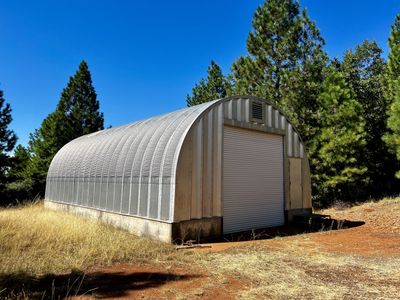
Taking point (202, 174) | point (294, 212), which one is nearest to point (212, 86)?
point (294, 212)

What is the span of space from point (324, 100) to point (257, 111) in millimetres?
8281

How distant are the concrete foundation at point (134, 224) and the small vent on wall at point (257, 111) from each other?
5.28m

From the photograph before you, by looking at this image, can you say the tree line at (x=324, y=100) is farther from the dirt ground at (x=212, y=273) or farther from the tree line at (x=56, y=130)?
the dirt ground at (x=212, y=273)

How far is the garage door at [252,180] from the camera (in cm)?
1084

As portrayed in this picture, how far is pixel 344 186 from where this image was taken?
18094 millimetres

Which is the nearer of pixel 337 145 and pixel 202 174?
pixel 202 174

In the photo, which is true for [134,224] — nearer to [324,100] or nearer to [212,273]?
[212,273]

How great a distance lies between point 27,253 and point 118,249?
2.07 meters

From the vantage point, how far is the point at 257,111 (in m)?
11.8

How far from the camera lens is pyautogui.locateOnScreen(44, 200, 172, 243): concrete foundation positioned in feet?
29.9

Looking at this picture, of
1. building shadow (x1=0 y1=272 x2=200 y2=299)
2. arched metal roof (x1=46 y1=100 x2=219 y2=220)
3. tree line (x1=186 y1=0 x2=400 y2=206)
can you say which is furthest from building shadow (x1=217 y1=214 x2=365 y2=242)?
tree line (x1=186 y1=0 x2=400 y2=206)

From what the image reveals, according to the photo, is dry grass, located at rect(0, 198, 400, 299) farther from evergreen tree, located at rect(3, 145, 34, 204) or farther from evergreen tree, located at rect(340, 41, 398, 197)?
evergreen tree, located at rect(3, 145, 34, 204)

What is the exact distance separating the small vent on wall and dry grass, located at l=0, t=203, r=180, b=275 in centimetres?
580

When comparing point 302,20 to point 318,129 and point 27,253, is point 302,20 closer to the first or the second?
point 318,129
